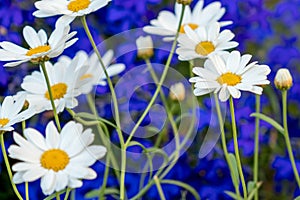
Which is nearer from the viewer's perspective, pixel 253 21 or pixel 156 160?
pixel 156 160

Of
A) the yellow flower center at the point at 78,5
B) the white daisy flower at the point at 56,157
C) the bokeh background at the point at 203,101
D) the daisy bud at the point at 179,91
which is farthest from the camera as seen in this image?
the bokeh background at the point at 203,101

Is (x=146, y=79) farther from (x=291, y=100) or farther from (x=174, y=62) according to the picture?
(x=291, y=100)

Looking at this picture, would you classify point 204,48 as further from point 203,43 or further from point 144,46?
point 144,46

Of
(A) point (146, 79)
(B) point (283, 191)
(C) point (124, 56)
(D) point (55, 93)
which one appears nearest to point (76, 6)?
(D) point (55, 93)

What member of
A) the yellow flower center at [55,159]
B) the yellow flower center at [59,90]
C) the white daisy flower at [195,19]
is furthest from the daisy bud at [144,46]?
the yellow flower center at [55,159]

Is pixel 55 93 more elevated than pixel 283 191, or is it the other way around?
pixel 55 93

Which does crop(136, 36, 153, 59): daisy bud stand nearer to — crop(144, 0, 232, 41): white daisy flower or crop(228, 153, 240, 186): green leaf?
crop(144, 0, 232, 41): white daisy flower

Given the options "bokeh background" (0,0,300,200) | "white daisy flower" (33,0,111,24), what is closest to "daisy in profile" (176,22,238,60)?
"white daisy flower" (33,0,111,24)

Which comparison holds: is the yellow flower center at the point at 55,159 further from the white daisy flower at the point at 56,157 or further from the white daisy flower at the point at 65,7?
the white daisy flower at the point at 65,7
